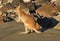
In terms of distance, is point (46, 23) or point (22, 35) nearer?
point (22, 35)

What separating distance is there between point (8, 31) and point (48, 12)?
346 cm

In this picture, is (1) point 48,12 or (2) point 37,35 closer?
(2) point 37,35

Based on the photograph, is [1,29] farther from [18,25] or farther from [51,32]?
[51,32]

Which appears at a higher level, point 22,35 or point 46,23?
point 46,23

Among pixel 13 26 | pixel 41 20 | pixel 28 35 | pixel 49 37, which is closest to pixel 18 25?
pixel 13 26

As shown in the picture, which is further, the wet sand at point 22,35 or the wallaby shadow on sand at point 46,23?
the wallaby shadow on sand at point 46,23

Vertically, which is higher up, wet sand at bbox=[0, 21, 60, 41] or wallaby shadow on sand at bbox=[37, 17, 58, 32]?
wallaby shadow on sand at bbox=[37, 17, 58, 32]

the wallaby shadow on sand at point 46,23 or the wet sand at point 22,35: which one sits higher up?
the wallaby shadow on sand at point 46,23

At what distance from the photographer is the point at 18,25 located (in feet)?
38.4

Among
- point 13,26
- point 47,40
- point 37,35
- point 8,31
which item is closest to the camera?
point 47,40

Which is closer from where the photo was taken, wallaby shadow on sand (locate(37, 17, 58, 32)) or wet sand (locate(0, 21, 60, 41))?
wet sand (locate(0, 21, 60, 41))

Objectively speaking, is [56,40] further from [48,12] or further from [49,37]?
[48,12]

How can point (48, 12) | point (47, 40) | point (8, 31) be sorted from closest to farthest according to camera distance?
point (47, 40) → point (8, 31) → point (48, 12)

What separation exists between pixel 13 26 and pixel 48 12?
8.67 feet
